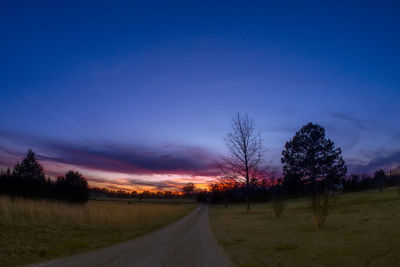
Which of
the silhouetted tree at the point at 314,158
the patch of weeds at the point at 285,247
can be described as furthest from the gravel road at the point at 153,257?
the silhouetted tree at the point at 314,158

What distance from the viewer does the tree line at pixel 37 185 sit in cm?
3183

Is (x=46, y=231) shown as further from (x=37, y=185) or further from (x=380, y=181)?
(x=380, y=181)

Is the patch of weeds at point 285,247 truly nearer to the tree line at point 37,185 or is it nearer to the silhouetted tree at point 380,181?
the tree line at point 37,185

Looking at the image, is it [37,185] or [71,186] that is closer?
[37,185]

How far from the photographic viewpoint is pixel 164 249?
874cm

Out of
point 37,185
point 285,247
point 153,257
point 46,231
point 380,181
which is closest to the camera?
point 153,257

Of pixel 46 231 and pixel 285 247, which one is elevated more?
pixel 285 247

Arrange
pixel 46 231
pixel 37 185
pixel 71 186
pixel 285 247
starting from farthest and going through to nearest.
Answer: pixel 71 186 → pixel 37 185 → pixel 46 231 → pixel 285 247

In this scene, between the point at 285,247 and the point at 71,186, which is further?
the point at 71,186

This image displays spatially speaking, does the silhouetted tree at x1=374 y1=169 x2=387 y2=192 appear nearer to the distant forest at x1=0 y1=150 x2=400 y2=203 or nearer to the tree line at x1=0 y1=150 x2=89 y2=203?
→ the distant forest at x1=0 y1=150 x2=400 y2=203

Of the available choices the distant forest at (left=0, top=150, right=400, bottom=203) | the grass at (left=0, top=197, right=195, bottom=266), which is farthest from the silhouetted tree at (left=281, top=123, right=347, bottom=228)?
the grass at (left=0, top=197, right=195, bottom=266)

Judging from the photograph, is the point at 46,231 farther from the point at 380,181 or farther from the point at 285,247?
the point at 380,181

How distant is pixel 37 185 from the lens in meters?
41.2

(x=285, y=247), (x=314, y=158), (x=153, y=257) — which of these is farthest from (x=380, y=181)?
(x=153, y=257)
